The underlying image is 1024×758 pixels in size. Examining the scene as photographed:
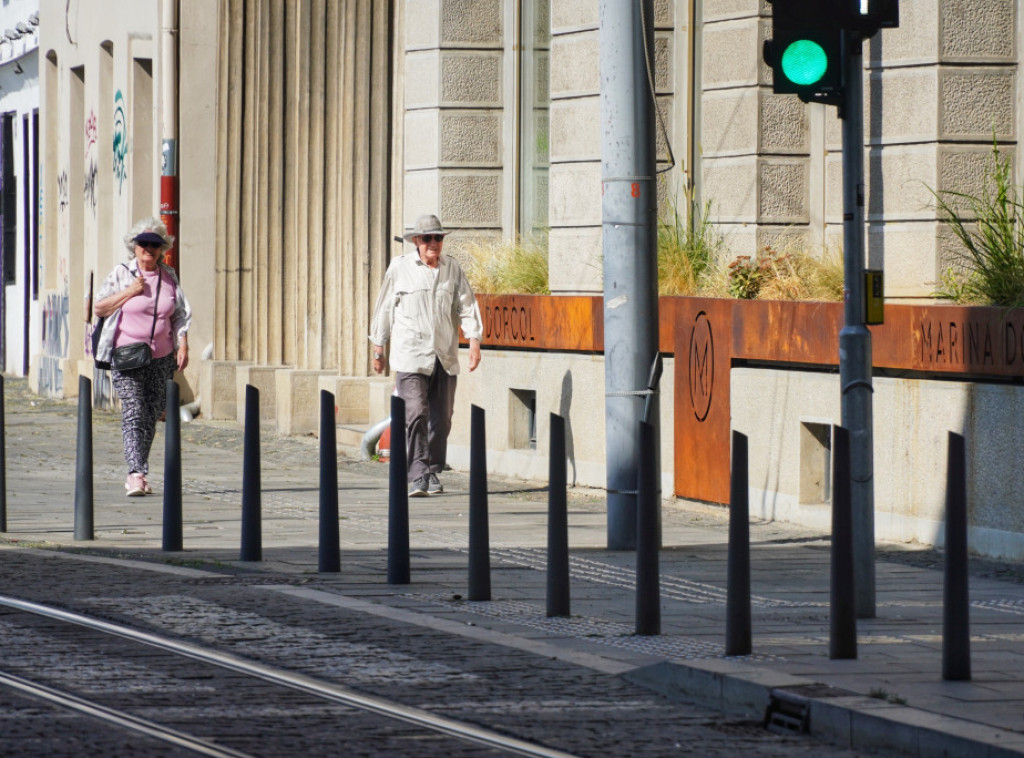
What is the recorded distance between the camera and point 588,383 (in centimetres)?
1434

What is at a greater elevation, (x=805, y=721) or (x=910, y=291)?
(x=910, y=291)

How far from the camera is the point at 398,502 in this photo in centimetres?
944

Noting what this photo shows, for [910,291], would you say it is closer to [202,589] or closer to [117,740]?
[202,589]

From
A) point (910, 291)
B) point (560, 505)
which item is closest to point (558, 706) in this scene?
point (560, 505)

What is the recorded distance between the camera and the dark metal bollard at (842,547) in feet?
23.5

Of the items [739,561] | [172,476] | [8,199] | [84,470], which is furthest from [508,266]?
[8,199]

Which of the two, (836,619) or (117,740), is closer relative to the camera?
(117,740)

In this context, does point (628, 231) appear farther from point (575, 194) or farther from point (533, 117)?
point (533, 117)

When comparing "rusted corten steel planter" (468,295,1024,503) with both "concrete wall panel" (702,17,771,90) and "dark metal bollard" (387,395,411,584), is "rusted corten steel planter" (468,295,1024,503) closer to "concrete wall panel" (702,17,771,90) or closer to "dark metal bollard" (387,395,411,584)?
"concrete wall panel" (702,17,771,90)

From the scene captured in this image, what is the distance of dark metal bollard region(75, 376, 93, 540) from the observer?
11203mm

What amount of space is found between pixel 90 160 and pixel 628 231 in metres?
15.5

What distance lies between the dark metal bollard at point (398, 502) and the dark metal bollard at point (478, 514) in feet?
1.65

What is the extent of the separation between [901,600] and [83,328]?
17.7 m

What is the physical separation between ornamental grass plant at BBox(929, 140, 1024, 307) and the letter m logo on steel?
1823 mm
